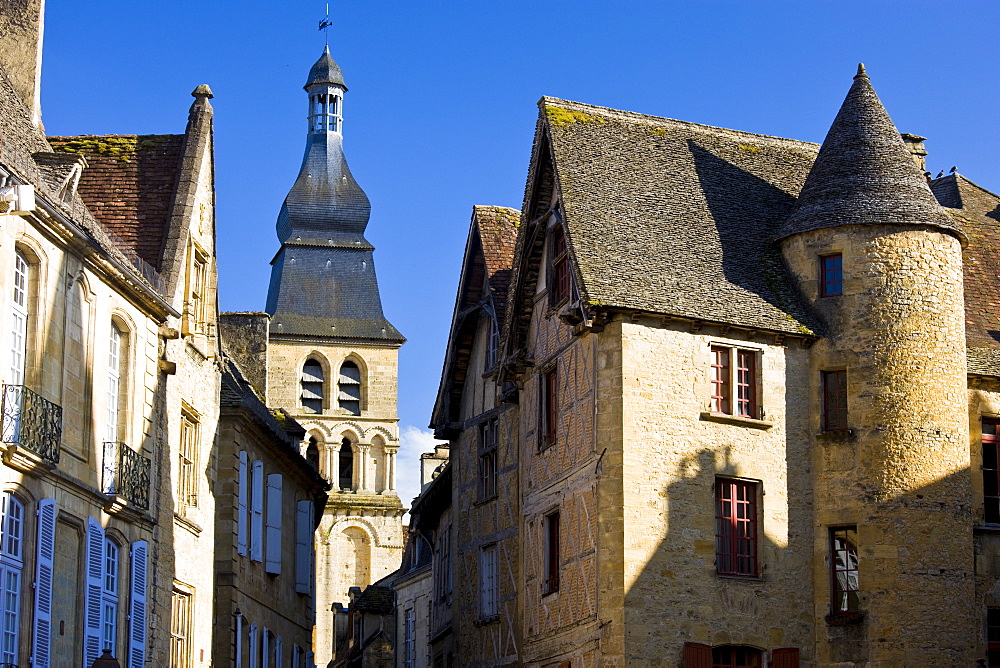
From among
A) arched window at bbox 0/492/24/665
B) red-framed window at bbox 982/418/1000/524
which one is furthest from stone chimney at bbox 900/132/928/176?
arched window at bbox 0/492/24/665

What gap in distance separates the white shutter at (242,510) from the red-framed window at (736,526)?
7.35m

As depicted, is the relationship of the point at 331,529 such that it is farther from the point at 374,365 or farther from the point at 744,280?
the point at 744,280

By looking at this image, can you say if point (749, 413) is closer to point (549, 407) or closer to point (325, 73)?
point (549, 407)

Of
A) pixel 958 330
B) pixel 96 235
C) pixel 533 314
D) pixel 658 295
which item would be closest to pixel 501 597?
pixel 533 314

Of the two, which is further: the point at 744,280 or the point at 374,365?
the point at 374,365

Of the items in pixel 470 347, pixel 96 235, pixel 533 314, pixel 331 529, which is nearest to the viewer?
pixel 96 235

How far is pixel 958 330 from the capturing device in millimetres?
25422

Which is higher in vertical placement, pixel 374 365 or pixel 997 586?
pixel 374 365

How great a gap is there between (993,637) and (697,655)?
4.62 meters

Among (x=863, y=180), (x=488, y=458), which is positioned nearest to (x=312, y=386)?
(x=488, y=458)

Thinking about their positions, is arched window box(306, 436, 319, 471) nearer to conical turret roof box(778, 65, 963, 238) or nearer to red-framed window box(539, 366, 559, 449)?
red-framed window box(539, 366, 559, 449)

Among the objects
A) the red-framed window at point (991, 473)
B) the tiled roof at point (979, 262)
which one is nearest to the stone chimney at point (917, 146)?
the tiled roof at point (979, 262)

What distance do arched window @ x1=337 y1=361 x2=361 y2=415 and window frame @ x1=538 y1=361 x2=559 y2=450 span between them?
146 feet

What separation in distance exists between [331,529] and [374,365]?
7430mm
